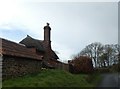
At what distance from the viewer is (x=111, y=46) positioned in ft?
310

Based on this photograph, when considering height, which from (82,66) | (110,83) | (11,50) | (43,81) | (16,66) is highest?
(11,50)

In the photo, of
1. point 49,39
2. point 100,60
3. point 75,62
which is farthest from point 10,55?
point 100,60

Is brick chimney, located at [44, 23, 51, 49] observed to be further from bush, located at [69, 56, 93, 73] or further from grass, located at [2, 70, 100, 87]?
bush, located at [69, 56, 93, 73]

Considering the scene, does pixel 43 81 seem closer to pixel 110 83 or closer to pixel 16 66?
pixel 16 66

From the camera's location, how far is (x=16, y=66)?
20.3 meters

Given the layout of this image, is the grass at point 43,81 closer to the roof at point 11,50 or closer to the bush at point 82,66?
the roof at point 11,50

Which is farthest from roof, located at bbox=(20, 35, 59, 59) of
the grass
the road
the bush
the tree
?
the tree

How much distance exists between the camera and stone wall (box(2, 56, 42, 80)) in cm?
1818

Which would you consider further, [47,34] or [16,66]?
[47,34]

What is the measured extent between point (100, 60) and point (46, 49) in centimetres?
4980

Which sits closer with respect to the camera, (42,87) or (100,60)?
(42,87)

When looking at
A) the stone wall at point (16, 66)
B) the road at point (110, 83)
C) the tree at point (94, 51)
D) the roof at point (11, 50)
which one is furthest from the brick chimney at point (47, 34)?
the tree at point (94, 51)

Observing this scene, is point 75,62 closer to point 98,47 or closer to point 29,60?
point 98,47

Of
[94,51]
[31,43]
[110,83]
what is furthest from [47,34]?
[94,51]
